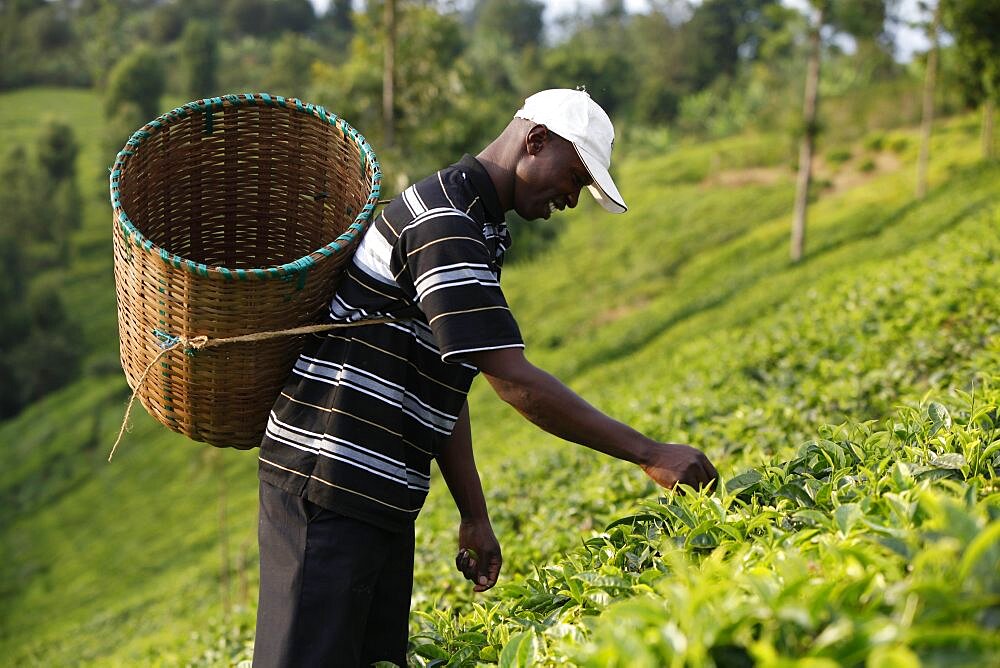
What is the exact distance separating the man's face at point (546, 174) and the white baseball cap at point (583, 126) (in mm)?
29

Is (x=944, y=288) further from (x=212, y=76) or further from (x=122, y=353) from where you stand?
(x=212, y=76)

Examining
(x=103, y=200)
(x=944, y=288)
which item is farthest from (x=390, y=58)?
(x=103, y=200)

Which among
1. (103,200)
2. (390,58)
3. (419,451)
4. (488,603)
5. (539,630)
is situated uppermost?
(390,58)

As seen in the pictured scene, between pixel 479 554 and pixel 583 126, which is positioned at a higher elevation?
pixel 583 126

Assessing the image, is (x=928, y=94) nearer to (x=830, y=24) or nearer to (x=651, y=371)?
(x=830, y=24)

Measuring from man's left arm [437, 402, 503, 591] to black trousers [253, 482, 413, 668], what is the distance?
1.35 ft

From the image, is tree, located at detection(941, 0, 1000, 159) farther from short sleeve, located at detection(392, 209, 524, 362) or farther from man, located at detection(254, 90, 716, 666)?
short sleeve, located at detection(392, 209, 524, 362)

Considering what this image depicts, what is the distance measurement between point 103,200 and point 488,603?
39.0 m

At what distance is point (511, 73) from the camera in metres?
53.7

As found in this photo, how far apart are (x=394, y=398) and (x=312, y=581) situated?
1.58 feet

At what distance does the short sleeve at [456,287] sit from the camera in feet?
7.34

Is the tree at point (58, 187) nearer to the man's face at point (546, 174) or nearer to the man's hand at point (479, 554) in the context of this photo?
the man's hand at point (479, 554)

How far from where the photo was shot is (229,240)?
124 inches

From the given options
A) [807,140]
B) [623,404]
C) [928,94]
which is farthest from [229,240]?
[928,94]
